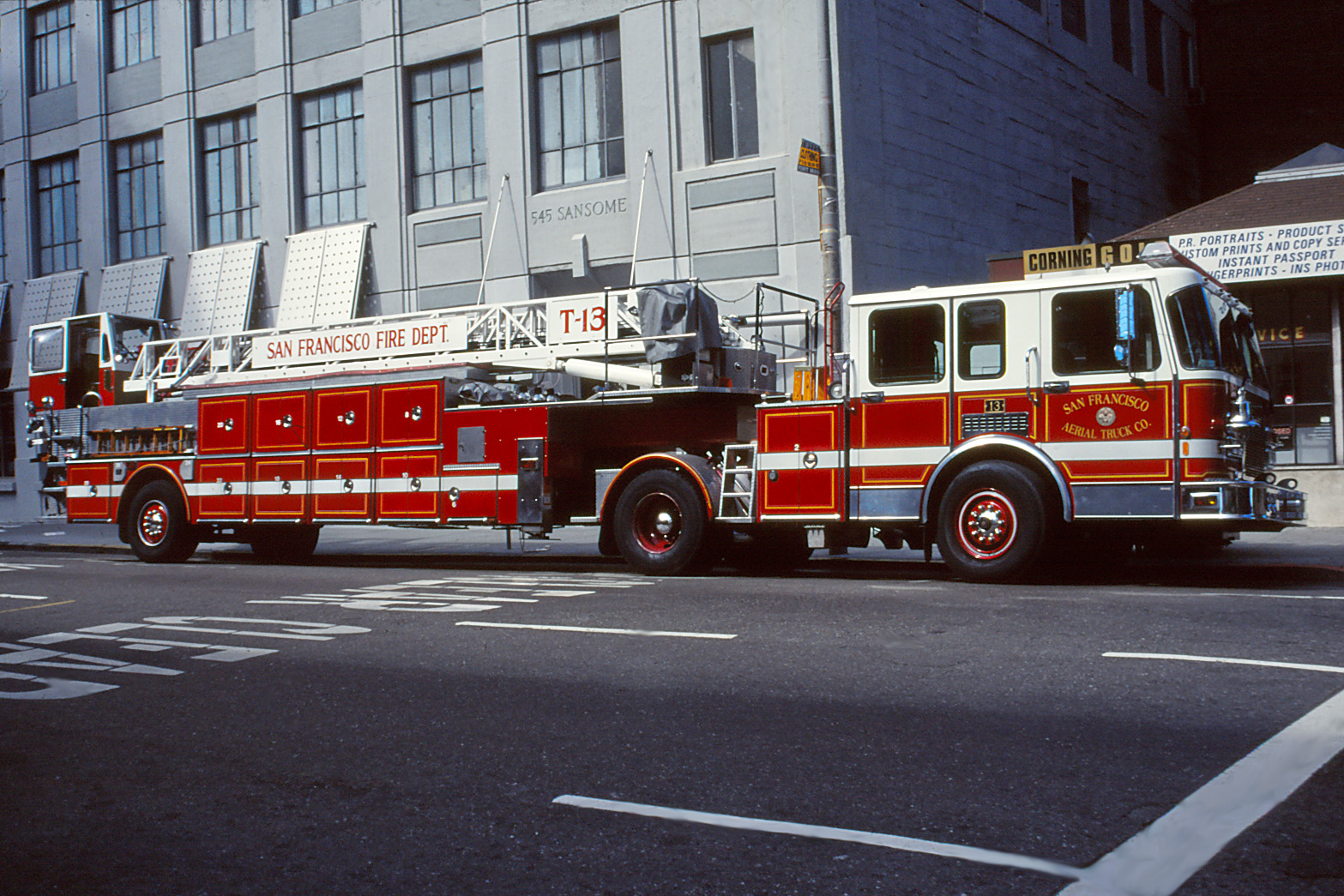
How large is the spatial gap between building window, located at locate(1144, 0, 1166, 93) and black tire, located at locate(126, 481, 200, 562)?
24570mm

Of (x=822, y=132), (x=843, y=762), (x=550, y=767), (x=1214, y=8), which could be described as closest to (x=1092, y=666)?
(x=843, y=762)

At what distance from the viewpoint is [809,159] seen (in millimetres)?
16672

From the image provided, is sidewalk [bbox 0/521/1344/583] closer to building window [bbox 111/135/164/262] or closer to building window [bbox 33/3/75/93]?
building window [bbox 111/135/164/262]

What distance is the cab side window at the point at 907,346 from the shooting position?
1093cm

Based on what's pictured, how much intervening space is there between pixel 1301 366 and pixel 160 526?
53.5ft

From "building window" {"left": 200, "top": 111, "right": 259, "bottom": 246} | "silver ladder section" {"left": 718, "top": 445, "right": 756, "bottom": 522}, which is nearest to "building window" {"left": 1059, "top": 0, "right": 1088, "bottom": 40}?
"building window" {"left": 200, "top": 111, "right": 259, "bottom": 246}

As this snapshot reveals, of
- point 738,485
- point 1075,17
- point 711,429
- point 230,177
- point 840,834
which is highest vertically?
point 1075,17

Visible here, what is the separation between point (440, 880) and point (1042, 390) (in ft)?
26.2

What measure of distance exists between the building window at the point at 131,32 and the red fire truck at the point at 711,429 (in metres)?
13.9

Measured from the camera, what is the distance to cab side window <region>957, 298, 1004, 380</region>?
10672 mm

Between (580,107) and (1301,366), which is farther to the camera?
(580,107)

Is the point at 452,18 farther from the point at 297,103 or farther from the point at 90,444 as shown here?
the point at 90,444

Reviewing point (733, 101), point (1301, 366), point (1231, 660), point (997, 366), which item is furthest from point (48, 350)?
point (1301, 366)

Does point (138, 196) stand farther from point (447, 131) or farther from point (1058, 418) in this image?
point (1058, 418)
